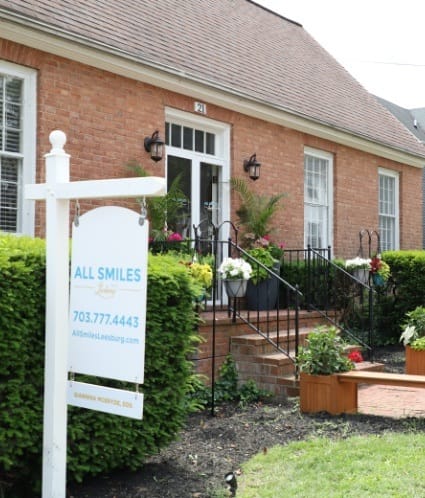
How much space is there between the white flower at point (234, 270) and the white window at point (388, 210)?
6955mm

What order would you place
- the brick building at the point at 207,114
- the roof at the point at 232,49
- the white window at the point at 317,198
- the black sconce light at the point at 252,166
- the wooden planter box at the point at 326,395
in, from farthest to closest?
the white window at the point at 317,198 → the black sconce light at the point at 252,166 → the roof at the point at 232,49 → the brick building at the point at 207,114 → the wooden planter box at the point at 326,395

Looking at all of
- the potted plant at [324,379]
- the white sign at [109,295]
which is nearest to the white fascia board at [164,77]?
the potted plant at [324,379]

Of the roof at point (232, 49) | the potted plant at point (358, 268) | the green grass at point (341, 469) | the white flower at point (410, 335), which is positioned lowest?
the green grass at point (341, 469)

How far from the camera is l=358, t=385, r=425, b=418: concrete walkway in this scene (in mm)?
6777

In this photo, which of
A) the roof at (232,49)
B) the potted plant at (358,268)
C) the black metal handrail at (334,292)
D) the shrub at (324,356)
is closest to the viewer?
the shrub at (324,356)

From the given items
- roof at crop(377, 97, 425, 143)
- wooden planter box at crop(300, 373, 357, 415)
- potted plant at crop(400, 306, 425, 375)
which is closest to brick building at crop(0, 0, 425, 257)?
potted plant at crop(400, 306, 425, 375)

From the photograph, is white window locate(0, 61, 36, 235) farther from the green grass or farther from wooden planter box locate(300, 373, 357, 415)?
the green grass

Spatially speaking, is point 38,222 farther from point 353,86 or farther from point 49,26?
point 353,86

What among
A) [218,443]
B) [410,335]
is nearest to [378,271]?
[410,335]

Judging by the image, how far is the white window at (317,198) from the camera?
1218 cm

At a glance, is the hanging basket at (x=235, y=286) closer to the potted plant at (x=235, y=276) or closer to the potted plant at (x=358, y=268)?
the potted plant at (x=235, y=276)

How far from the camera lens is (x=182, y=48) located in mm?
10039

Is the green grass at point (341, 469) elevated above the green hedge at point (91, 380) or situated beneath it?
situated beneath

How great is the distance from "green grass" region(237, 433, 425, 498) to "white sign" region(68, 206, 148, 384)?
1.41 metres
